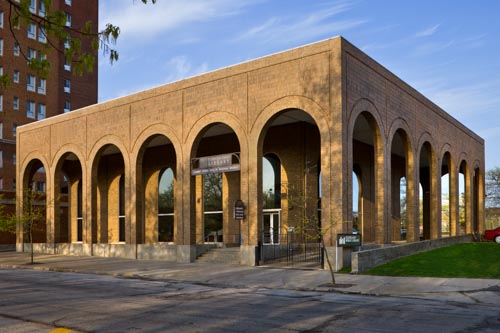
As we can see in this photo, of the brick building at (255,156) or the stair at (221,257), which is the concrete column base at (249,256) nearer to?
the brick building at (255,156)

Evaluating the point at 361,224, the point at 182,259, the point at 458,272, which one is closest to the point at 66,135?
the point at 182,259

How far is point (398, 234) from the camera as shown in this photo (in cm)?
4153

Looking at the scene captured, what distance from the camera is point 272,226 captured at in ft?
105

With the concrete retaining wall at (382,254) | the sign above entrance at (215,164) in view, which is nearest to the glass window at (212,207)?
the sign above entrance at (215,164)

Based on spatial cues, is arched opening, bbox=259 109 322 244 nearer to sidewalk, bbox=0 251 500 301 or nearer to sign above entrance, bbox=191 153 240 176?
sign above entrance, bbox=191 153 240 176

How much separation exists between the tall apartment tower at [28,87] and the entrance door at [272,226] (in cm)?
3296

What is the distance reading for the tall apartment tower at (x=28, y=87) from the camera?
2335 inches

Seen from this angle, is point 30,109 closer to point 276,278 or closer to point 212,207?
point 212,207

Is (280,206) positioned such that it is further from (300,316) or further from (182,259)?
(300,316)

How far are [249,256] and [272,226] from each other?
771cm

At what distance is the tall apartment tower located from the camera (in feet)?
195

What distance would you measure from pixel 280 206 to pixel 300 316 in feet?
66.8

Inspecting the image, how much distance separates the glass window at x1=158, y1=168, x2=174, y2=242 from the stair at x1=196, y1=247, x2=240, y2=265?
10.3 meters

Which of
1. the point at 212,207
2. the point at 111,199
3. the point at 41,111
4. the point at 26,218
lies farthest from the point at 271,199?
the point at 41,111
